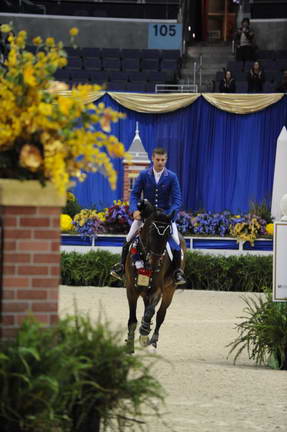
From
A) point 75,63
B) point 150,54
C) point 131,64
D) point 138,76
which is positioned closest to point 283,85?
point 138,76

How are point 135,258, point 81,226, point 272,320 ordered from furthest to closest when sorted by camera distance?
point 81,226
point 135,258
point 272,320

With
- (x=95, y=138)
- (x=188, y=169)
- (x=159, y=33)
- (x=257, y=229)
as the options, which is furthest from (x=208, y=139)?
(x=95, y=138)

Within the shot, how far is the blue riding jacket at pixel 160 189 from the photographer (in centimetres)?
1065

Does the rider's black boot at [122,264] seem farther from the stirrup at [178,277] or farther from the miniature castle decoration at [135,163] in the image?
the miniature castle decoration at [135,163]

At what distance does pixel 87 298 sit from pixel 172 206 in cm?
477

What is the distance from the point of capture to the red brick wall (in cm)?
500

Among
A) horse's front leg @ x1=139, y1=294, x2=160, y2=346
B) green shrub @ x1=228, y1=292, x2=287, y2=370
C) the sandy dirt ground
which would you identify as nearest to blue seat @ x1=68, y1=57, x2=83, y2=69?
the sandy dirt ground

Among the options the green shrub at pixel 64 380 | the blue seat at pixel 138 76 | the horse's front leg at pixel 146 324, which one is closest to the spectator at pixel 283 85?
the blue seat at pixel 138 76

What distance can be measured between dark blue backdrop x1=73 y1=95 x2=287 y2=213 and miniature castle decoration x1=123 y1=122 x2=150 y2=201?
1231mm

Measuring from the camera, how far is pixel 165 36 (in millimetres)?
28641

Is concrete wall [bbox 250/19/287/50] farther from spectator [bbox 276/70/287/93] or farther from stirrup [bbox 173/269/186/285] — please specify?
stirrup [bbox 173/269/186/285]

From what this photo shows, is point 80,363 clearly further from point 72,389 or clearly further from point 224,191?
point 224,191

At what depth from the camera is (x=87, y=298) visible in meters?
15.0

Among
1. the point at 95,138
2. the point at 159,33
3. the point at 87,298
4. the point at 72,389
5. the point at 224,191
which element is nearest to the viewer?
the point at 72,389
